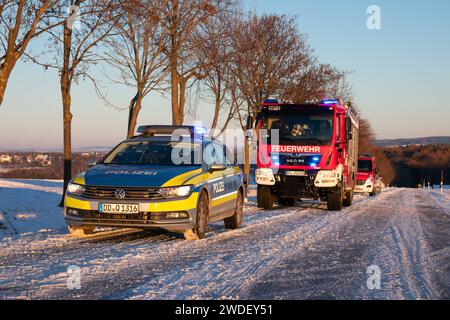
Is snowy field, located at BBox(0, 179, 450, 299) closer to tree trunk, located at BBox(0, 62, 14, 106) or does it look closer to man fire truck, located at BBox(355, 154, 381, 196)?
tree trunk, located at BBox(0, 62, 14, 106)

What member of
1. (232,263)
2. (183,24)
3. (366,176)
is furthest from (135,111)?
(366,176)

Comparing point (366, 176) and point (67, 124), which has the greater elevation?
point (67, 124)

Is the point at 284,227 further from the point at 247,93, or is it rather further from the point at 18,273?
the point at 247,93

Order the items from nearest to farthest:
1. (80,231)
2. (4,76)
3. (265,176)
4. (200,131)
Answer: (80,231), (4,76), (200,131), (265,176)

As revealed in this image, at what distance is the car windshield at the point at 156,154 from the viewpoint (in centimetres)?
1068

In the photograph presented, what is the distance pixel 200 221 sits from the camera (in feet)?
32.8

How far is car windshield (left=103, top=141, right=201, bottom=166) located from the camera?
10.7 metres

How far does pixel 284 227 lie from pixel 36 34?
5941 millimetres

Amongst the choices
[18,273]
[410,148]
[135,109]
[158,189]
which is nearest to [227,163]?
[158,189]

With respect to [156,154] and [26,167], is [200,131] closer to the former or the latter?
[156,154]

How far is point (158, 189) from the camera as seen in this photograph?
936 cm

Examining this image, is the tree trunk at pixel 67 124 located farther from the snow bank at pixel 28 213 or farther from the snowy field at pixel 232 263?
the snowy field at pixel 232 263

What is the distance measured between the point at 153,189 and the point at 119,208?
538 millimetres

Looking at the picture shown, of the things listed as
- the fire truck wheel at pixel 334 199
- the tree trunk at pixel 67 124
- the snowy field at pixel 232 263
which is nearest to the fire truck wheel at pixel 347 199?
the fire truck wheel at pixel 334 199
